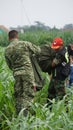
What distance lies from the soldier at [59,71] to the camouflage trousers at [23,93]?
2.80 ft

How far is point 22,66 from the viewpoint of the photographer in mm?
6703

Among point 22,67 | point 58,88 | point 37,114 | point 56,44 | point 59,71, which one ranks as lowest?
point 58,88

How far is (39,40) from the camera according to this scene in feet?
110

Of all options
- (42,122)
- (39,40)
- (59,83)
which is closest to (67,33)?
(39,40)

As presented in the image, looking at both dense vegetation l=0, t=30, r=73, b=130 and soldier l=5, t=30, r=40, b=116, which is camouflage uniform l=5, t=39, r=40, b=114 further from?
dense vegetation l=0, t=30, r=73, b=130

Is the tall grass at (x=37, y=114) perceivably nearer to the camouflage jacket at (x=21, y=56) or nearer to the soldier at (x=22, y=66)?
the soldier at (x=22, y=66)

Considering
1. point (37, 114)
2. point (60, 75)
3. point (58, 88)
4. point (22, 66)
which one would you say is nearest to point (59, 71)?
point (60, 75)

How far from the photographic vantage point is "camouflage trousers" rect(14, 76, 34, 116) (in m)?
6.70

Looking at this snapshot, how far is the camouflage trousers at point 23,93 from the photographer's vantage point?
6.70m

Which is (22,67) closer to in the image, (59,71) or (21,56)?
(21,56)

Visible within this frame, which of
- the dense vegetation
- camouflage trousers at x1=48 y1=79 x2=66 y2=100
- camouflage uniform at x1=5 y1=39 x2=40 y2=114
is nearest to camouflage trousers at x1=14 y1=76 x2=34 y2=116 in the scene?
camouflage uniform at x1=5 y1=39 x2=40 y2=114

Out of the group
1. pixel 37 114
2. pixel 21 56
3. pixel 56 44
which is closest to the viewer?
pixel 37 114

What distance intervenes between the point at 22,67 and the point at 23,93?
431 millimetres

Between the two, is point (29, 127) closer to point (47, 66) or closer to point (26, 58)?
point (26, 58)
